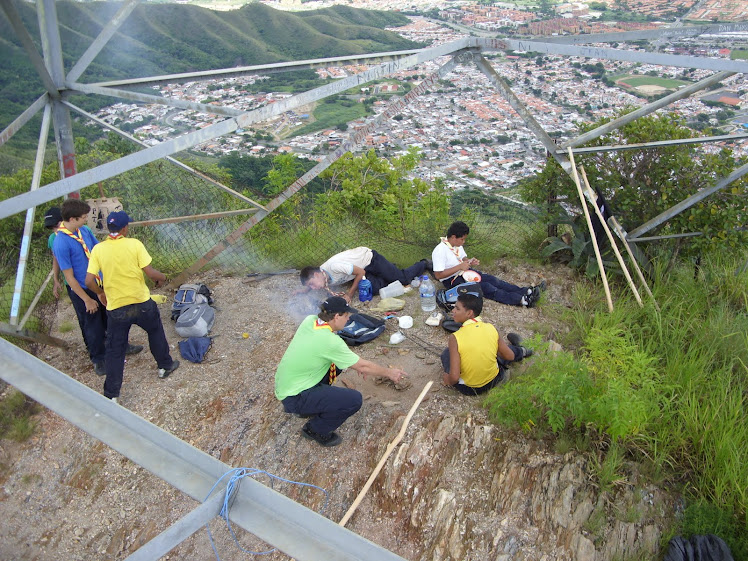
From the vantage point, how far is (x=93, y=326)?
5215mm

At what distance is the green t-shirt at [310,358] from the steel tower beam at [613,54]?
3165mm

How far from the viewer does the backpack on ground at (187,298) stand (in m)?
6.04

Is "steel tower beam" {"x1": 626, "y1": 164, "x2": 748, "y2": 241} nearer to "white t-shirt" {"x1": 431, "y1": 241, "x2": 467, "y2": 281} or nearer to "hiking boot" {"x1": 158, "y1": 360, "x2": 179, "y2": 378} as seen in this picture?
"white t-shirt" {"x1": 431, "y1": 241, "x2": 467, "y2": 281}

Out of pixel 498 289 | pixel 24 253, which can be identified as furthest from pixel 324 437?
pixel 24 253

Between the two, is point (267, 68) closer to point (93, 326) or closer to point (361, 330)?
point (361, 330)

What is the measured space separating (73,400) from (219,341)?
353 cm

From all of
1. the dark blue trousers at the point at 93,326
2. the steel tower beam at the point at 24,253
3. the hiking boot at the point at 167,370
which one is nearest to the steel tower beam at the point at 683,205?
the hiking boot at the point at 167,370

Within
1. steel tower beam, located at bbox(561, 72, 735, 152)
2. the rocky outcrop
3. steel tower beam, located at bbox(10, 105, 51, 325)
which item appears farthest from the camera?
steel tower beam, located at bbox(10, 105, 51, 325)

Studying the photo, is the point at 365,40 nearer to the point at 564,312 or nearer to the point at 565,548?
the point at 564,312

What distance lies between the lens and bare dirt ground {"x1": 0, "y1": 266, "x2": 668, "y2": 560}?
3.99 metres

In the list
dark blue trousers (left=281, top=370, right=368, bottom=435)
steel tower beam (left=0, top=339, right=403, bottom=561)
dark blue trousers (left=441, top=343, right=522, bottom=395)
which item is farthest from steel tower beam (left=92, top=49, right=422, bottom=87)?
steel tower beam (left=0, top=339, right=403, bottom=561)

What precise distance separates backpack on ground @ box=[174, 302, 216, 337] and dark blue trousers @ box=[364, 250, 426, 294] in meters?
1.89

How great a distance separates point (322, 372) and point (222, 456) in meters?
1.13

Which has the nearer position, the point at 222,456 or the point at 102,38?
the point at 222,456
